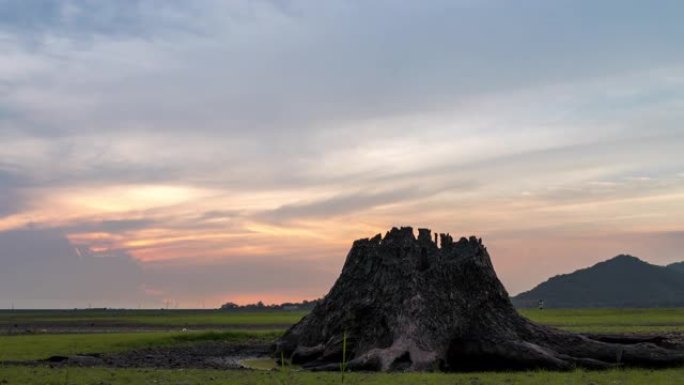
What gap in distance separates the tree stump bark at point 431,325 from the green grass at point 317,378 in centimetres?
248

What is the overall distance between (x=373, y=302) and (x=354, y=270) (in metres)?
4.01

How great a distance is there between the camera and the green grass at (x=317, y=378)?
26.4 metres

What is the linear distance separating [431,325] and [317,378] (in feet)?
29.3

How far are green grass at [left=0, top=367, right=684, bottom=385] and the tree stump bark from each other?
97.8 inches

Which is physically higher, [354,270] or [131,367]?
[354,270]

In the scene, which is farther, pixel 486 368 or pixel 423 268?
pixel 423 268

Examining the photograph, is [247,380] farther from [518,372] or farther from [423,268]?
[423,268]

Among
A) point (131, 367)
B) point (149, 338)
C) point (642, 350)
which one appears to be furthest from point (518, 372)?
point (149, 338)

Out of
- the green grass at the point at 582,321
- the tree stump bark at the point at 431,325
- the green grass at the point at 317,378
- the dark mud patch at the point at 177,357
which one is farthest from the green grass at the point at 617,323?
the green grass at the point at 317,378

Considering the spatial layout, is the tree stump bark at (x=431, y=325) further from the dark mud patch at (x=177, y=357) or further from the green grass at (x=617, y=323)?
the green grass at (x=617, y=323)

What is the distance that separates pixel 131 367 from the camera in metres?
33.8

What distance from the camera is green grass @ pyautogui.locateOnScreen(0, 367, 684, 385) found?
86.6 ft

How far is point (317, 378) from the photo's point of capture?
2848cm

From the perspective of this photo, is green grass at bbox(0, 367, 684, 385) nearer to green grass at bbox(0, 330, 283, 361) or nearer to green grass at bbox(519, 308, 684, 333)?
green grass at bbox(0, 330, 283, 361)
